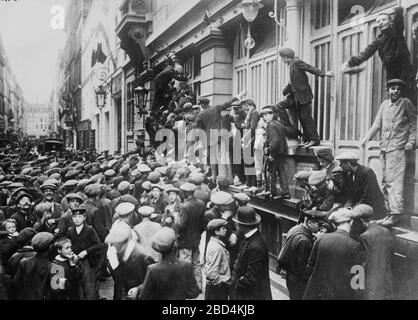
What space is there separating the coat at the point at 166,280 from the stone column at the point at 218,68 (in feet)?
31.4

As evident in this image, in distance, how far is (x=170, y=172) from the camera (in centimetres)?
954

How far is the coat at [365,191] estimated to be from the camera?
6.01 m

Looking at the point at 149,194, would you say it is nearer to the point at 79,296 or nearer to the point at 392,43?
the point at 79,296

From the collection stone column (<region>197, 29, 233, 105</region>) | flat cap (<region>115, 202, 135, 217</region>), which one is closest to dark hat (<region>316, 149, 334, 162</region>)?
flat cap (<region>115, 202, 135, 217</region>)

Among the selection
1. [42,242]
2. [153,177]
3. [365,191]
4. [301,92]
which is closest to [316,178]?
[365,191]

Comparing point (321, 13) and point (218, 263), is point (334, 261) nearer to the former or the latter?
point (218, 263)

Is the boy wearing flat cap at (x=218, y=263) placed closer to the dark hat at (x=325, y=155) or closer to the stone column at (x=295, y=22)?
the dark hat at (x=325, y=155)

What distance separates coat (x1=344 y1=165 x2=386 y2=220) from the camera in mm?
6008

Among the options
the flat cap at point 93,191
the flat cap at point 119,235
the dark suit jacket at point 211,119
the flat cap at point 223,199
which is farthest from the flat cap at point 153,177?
the flat cap at point 119,235

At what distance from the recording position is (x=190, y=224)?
720 cm

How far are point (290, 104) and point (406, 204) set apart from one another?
357 cm

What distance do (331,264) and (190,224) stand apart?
9.07ft

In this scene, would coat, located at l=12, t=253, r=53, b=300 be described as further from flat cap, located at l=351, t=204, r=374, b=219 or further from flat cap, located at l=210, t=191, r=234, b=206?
flat cap, located at l=351, t=204, r=374, b=219
